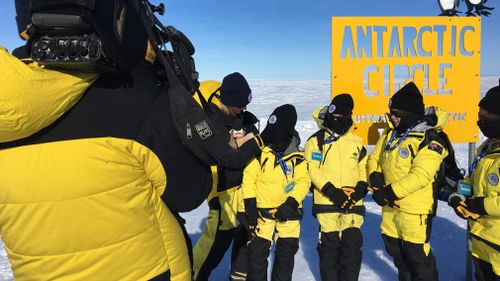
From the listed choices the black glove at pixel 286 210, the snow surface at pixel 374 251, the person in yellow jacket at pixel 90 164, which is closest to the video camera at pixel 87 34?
the person in yellow jacket at pixel 90 164

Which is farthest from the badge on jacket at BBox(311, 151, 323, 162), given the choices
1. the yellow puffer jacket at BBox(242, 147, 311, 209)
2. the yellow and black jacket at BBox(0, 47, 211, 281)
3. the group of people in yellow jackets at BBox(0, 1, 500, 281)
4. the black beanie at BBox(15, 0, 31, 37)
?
the black beanie at BBox(15, 0, 31, 37)

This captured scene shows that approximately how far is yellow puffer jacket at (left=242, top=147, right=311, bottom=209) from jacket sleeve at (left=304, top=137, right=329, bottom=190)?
0.47ft

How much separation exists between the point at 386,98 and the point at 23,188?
363 cm

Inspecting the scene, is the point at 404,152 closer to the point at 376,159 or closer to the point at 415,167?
the point at 415,167

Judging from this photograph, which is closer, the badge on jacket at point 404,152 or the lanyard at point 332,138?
the badge on jacket at point 404,152

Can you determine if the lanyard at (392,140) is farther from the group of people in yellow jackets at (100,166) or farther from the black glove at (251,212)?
the group of people in yellow jackets at (100,166)

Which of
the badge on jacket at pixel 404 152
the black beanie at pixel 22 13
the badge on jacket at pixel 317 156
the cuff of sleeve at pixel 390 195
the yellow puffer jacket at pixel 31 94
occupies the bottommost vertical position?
the cuff of sleeve at pixel 390 195

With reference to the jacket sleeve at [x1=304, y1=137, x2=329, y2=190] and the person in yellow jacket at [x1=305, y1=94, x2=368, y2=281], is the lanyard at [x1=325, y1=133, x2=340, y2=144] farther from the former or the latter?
the jacket sleeve at [x1=304, y1=137, x2=329, y2=190]

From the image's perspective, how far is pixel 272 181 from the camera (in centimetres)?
311

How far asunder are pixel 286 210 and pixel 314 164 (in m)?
0.59

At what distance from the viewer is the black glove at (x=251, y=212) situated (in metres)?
3.03

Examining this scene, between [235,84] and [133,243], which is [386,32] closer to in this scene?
[235,84]

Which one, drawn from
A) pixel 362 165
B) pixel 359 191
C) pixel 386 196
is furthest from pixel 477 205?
pixel 362 165

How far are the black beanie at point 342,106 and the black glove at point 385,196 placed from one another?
0.79m
